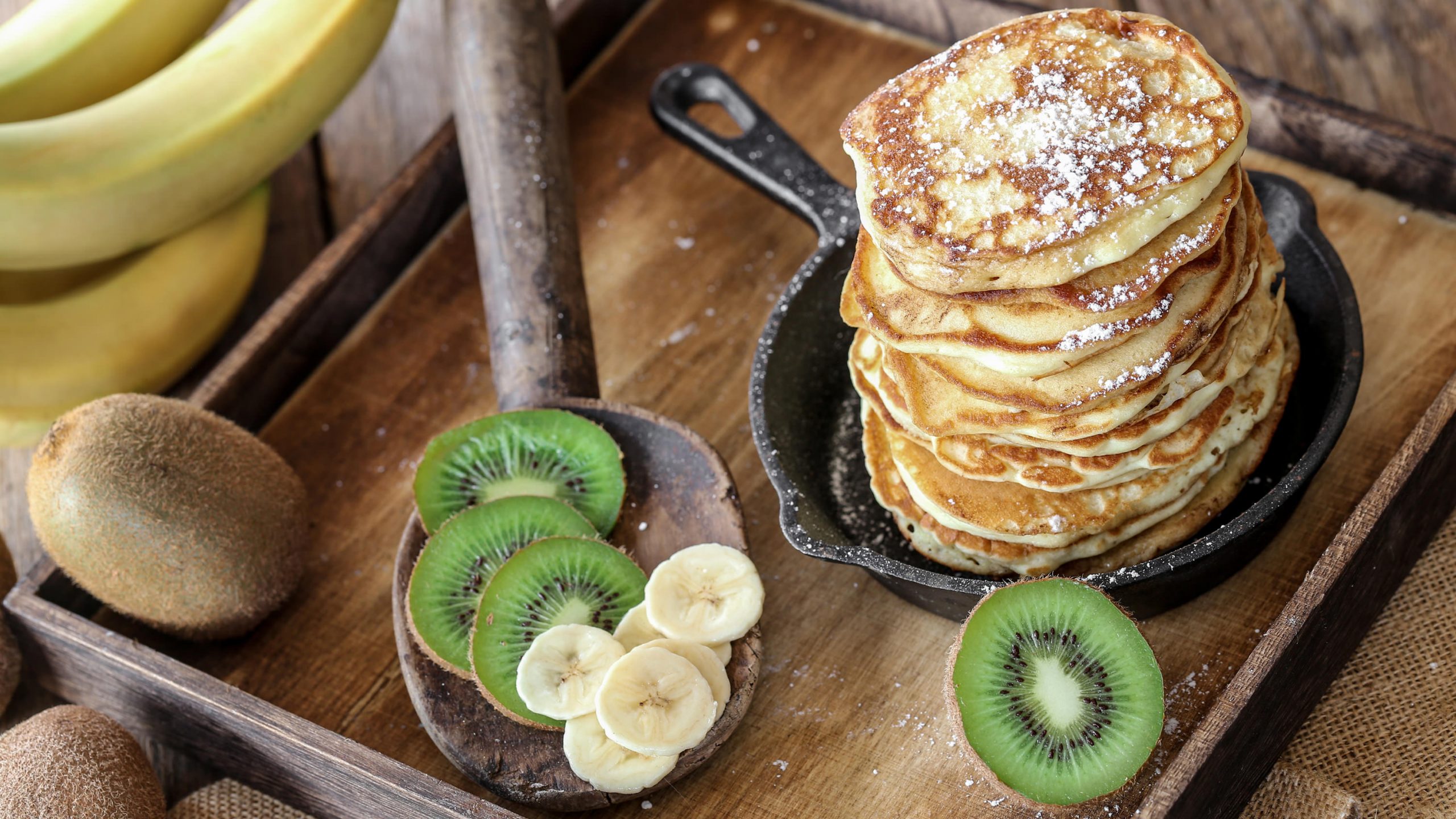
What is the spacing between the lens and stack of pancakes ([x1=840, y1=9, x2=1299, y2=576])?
49.3 inches

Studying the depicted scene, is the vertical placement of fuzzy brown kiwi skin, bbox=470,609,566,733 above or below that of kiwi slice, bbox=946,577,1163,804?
below

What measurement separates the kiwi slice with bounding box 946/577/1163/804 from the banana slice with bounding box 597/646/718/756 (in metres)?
0.27

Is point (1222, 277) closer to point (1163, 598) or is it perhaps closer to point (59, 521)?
point (1163, 598)

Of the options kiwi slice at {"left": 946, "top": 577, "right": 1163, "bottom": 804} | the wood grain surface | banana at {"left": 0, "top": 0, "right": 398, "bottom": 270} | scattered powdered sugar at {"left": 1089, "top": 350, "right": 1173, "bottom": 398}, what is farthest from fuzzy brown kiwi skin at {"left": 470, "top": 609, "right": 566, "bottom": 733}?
the wood grain surface

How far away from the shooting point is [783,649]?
5.32 ft

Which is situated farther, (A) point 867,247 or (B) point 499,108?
(B) point 499,108

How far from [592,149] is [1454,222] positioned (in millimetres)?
1327

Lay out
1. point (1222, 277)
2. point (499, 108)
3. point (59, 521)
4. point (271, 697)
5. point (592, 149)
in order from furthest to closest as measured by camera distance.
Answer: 1. point (592, 149)
2. point (499, 108)
3. point (271, 697)
4. point (59, 521)
5. point (1222, 277)

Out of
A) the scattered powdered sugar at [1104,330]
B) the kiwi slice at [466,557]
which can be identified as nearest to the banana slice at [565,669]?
the kiwi slice at [466,557]

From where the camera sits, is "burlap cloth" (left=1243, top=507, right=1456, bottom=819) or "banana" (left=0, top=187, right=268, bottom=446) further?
"banana" (left=0, top=187, right=268, bottom=446)

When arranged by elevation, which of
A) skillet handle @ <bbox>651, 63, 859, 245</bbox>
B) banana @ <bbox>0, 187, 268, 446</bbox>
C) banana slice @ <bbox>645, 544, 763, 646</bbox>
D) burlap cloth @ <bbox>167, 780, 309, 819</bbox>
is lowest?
burlap cloth @ <bbox>167, 780, 309, 819</bbox>

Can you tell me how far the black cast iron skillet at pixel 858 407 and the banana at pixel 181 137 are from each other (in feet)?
1.79

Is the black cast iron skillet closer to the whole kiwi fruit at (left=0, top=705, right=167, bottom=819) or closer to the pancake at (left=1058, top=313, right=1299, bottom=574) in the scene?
the pancake at (left=1058, top=313, right=1299, bottom=574)

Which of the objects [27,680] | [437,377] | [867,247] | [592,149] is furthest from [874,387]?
[27,680]
